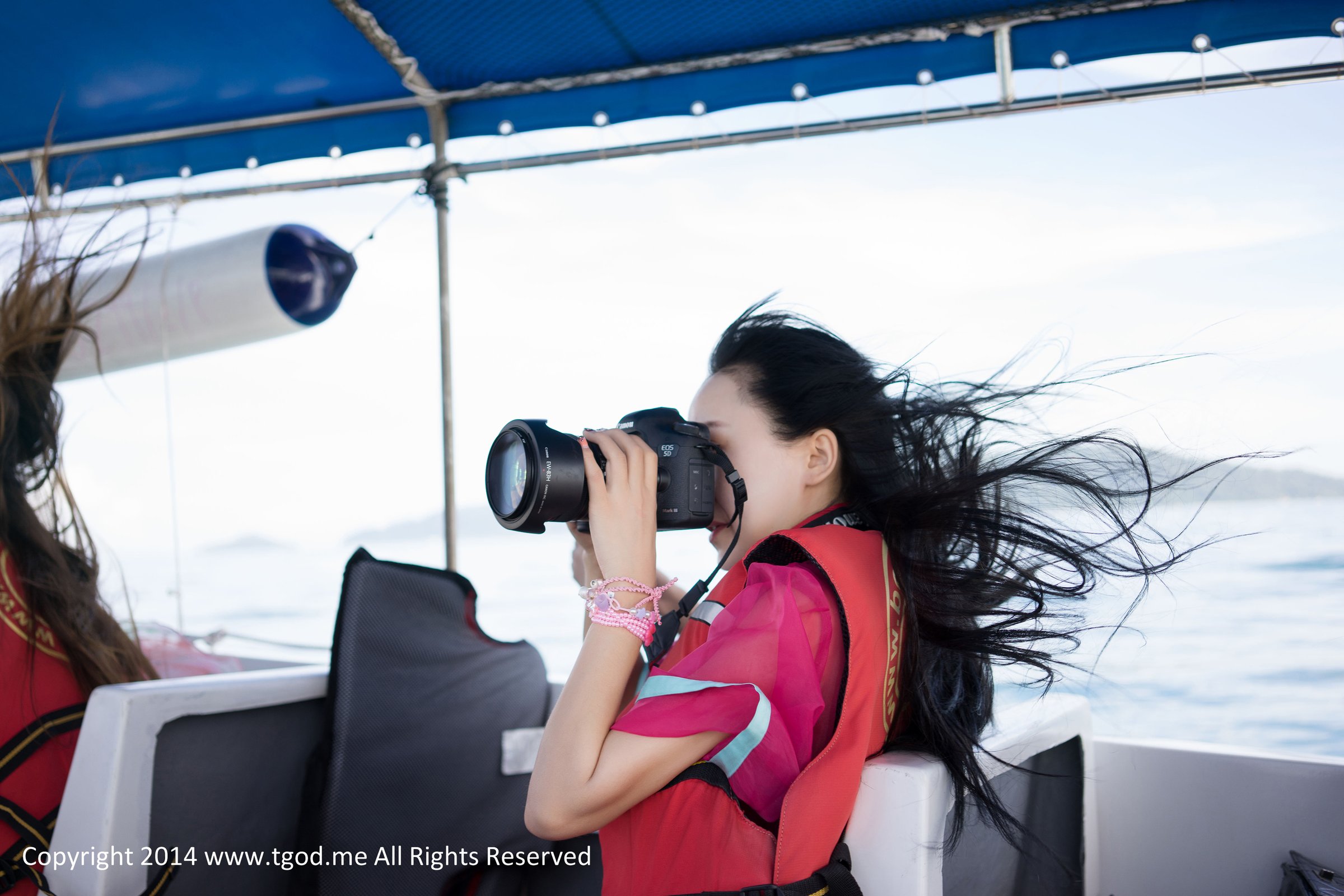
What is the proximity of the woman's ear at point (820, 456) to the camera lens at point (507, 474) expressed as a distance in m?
0.32

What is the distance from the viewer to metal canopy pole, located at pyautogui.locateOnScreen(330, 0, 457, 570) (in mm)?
1656

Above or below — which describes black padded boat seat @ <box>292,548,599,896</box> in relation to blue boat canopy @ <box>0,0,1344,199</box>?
below

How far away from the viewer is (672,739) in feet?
2.65

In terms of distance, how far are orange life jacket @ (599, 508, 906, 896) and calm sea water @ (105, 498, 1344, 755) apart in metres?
0.24

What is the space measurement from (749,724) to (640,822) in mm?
167

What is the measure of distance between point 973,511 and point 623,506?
0.39 metres

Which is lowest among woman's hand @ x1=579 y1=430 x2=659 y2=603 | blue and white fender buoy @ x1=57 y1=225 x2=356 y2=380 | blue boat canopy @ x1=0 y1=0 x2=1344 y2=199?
woman's hand @ x1=579 y1=430 x2=659 y2=603

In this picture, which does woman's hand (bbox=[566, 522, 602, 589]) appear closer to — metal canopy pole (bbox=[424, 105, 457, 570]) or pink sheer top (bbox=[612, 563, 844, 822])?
pink sheer top (bbox=[612, 563, 844, 822])

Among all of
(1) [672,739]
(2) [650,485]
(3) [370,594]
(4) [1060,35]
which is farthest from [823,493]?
(4) [1060,35]

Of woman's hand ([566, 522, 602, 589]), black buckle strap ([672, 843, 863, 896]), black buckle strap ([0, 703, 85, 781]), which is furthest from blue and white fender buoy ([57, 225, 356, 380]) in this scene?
black buckle strap ([672, 843, 863, 896])

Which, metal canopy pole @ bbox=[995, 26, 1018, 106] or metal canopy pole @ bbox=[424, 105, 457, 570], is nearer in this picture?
metal canopy pole @ bbox=[995, 26, 1018, 106]

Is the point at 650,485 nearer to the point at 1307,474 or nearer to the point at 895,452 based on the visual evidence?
the point at 895,452

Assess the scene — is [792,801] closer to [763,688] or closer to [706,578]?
[763,688]

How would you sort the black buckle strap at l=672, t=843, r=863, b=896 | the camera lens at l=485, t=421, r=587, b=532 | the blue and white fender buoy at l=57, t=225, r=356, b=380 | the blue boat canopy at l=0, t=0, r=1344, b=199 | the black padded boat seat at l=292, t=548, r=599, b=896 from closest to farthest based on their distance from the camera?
1. the black buckle strap at l=672, t=843, r=863, b=896
2. the camera lens at l=485, t=421, r=587, b=532
3. the black padded boat seat at l=292, t=548, r=599, b=896
4. the blue boat canopy at l=0, t=0, r=1344, b=199
5. the blue and white fender buoy at l=57, t=225, r=356, b=380
